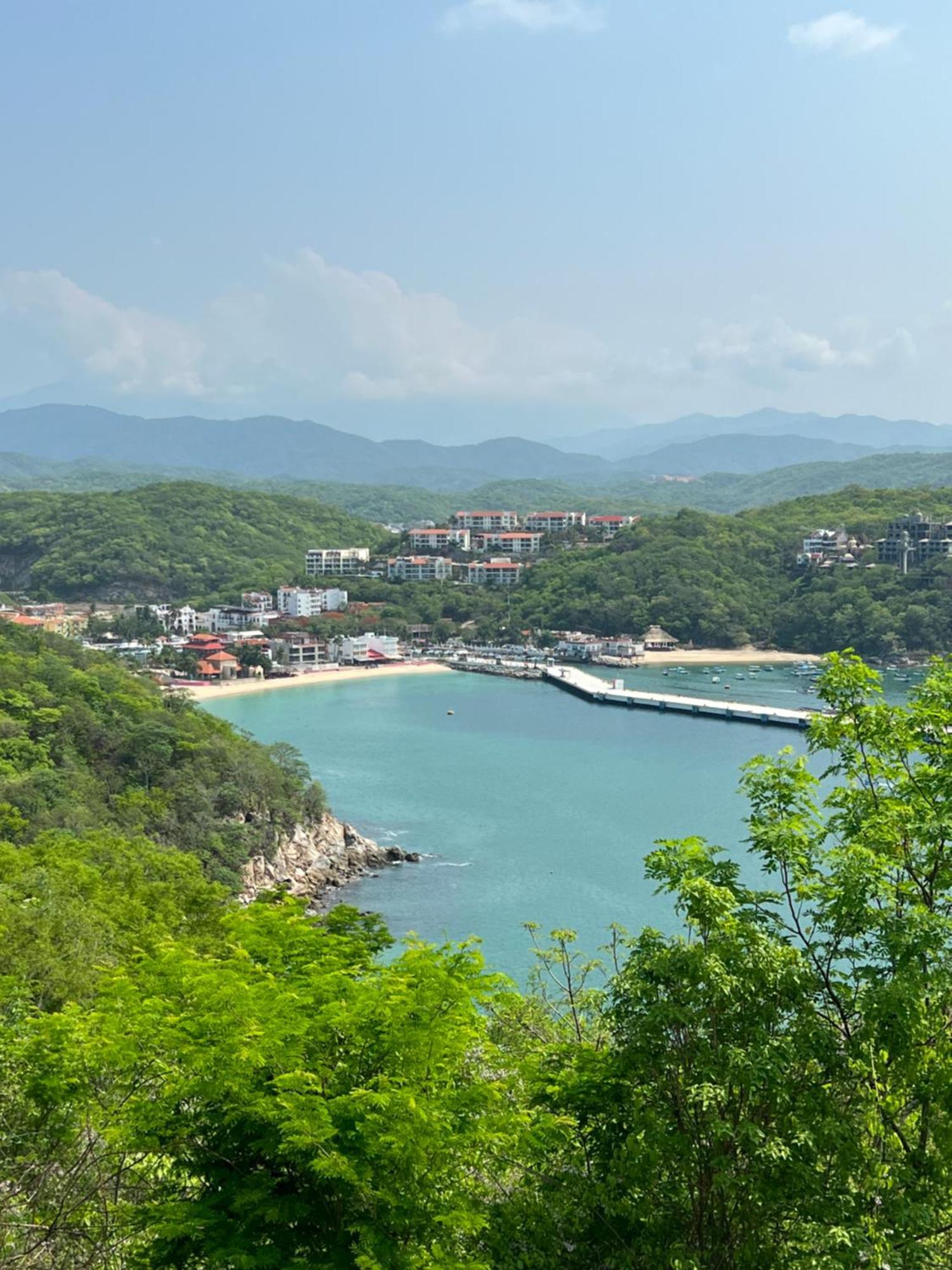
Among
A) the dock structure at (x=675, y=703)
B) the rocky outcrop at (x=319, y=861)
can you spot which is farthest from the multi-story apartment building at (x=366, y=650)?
the rocky outcrop at (x=319, y=861)

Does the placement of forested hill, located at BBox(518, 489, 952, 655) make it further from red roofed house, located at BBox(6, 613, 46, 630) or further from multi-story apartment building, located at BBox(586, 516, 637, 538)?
red roofed house, located at BBox(6, 613, 46, 630)

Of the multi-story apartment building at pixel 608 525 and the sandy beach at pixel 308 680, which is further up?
the multi-story apartment building at pixel 608 525

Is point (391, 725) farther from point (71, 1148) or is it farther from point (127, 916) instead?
point (71, 1148)

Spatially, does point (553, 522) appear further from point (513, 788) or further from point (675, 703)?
point (513, 788)

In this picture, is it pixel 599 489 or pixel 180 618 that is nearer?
pixel 180 618

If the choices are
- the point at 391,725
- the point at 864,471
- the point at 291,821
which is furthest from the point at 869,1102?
the point at 864,471

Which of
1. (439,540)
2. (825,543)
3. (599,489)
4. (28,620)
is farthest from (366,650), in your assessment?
(599,489)

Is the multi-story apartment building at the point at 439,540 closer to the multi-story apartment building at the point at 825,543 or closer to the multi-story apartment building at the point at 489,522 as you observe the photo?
the multi-story apartment building at the point at 489,522
